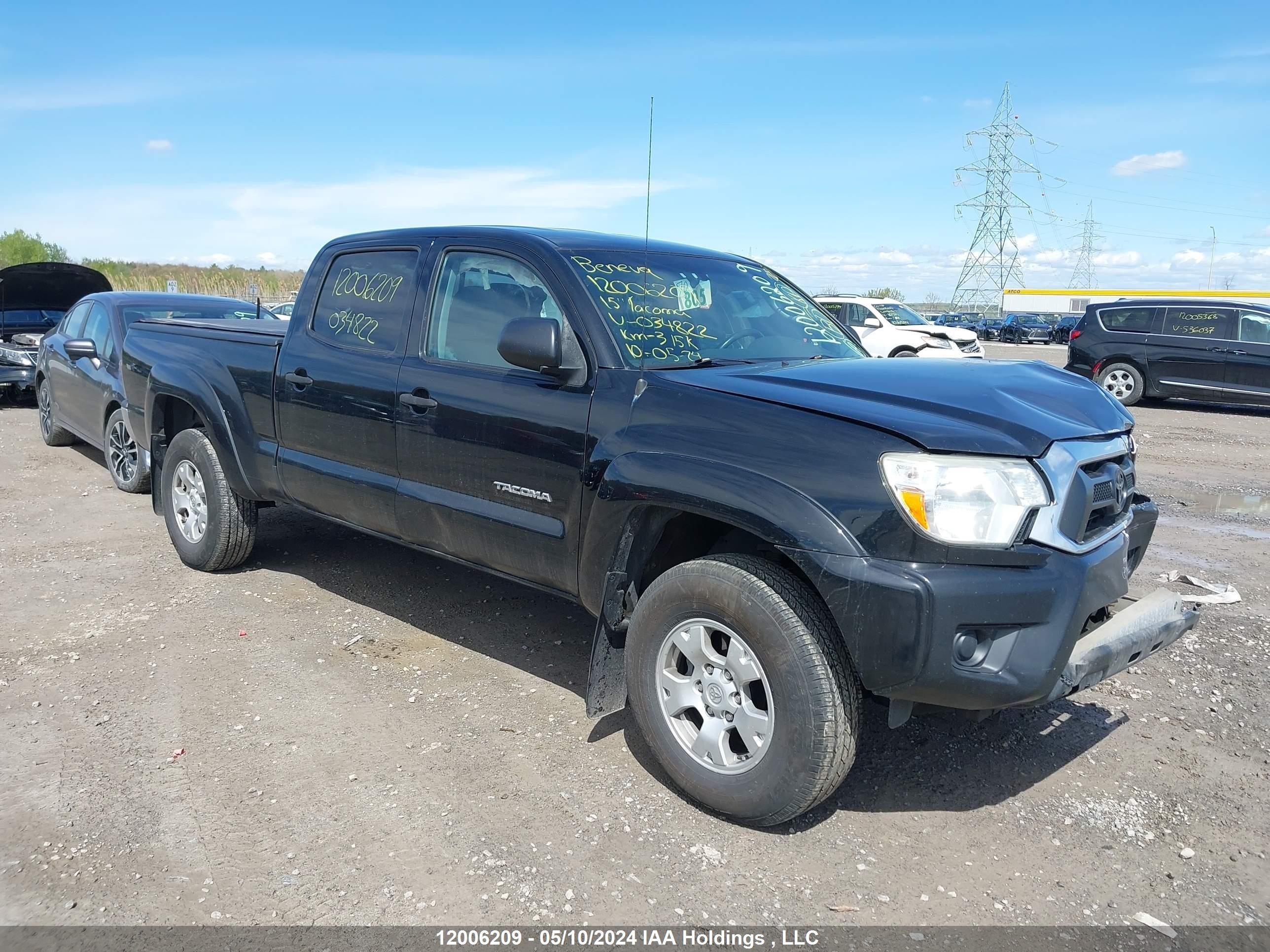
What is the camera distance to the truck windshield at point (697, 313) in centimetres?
386

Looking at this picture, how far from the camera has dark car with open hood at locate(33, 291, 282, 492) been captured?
320 inches

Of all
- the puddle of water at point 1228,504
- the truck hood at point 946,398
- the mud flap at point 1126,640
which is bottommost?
the puddle of water at point 1228,504

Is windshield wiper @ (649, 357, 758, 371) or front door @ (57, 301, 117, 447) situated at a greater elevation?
windshield wiper @ (649, 357, 758, 371)

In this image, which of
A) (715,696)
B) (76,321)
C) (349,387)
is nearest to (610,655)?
(715,696)

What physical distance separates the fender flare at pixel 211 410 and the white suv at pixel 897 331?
13.9 metres

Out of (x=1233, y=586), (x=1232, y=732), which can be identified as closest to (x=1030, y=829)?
(x=1232, y=732)

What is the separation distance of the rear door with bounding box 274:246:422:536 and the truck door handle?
105 millimetres

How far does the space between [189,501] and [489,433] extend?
2.85 meters

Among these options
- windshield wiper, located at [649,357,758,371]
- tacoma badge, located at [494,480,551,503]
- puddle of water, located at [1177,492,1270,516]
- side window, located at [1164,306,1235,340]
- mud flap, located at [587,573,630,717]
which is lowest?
puddle of water, located at [1177,492,1270,516]

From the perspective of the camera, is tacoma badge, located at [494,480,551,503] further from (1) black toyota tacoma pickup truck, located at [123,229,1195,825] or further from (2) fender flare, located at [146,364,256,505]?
(2) fender flare, located at [146,364,256,505]

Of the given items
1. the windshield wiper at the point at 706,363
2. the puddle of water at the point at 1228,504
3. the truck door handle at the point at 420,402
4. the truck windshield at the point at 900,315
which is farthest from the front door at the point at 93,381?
the truck windshield at the point at 900,315

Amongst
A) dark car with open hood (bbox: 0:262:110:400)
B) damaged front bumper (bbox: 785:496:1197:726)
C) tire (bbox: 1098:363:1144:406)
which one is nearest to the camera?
damaged front bumper (bbox: 785:496:1197:726)

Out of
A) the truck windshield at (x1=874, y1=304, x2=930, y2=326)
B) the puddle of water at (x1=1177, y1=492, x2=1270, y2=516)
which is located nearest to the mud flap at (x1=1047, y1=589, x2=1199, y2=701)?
the puddle of water at (x1=1177, y1=492, x2=1270, y2=516)

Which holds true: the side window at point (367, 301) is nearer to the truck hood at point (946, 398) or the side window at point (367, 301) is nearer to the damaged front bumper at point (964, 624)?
the truck hood at point (946, 398)
